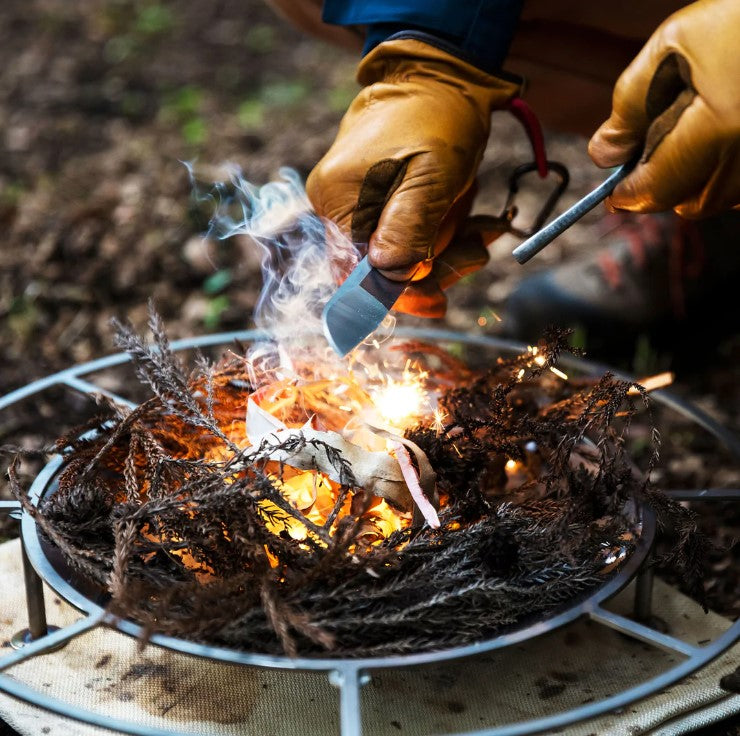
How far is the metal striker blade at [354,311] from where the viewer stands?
1688 millimetres

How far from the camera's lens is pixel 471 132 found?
188 centimetres

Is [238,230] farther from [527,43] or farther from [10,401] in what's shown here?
[527,43]

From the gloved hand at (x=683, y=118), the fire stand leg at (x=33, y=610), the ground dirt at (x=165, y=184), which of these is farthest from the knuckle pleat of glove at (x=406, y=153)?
the ground dirt at (x=165, y=184)

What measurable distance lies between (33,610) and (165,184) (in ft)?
8.70

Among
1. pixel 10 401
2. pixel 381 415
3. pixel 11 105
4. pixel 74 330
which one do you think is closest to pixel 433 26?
pixel 381 415

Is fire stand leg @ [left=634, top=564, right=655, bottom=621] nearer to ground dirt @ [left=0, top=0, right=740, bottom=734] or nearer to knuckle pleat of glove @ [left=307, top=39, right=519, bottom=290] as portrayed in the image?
ground dirt @ [left=0, top=0, right=740, bottom=734]

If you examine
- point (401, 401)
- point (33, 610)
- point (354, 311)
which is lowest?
point (33, 610)

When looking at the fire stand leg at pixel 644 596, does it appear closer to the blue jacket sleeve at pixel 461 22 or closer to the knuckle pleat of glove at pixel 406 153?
the knuckle pleat of glove at pixel 406 153

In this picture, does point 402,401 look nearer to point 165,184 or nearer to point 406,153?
point 406,153

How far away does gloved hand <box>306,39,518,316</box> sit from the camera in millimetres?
1771

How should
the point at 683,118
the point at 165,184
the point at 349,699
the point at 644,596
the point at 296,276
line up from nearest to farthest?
the point at 349,699, the point at 683,118, the point at 644,596, the point at 296,276, the point at 165,184

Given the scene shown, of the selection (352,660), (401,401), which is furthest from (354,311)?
(352,660)

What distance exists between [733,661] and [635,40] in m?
1.67

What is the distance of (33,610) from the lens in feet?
5.64
